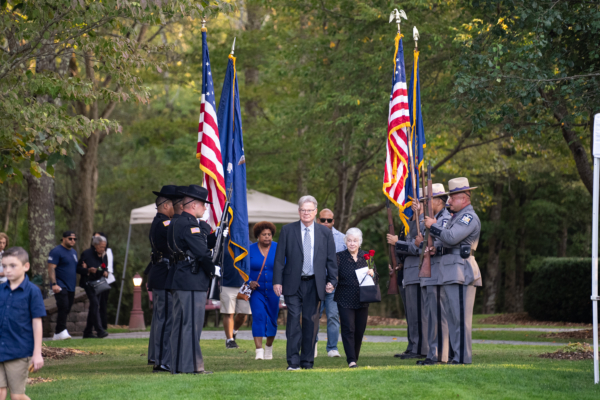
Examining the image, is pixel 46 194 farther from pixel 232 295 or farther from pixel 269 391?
pixel 269 391

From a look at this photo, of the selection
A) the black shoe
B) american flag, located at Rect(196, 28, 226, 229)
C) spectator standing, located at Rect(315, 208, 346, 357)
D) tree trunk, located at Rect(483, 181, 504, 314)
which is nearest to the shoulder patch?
spectator standing, located at Rect(315, 208, 346, 357)

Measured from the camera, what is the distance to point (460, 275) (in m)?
9.36

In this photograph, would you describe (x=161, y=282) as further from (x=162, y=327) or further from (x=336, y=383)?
(x=336, y=383)

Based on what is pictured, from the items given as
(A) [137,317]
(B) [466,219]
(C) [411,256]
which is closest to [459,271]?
(B) [466,219]

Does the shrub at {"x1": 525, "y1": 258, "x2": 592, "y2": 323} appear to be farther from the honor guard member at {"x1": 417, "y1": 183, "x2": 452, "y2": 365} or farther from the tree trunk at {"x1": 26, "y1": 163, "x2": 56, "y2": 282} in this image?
the tree trunk at {"x1": 26, "y1": 163, "x2": 56, "y2": 282}

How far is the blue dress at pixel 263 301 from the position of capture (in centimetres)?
1087

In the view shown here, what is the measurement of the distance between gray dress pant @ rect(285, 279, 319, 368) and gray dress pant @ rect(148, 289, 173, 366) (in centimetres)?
148

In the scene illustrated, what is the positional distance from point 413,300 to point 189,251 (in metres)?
3.88

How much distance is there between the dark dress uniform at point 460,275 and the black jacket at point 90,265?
8.57 m

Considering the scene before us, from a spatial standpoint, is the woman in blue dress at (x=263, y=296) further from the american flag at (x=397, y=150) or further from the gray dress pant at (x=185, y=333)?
the gray dress pant at (x=185, y=333)

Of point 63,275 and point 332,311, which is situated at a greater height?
point 63,275

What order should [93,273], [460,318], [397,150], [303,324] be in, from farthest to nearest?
[93,273]
[397,150]
[460,318]
[303,324]

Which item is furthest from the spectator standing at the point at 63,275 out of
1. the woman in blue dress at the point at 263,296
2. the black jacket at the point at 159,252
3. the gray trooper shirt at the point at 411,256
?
the gray trooper shirt at the point at 411,256

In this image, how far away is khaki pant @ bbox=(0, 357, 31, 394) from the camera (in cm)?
602
